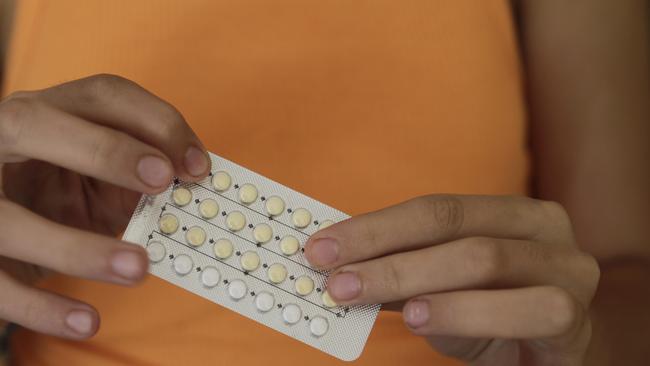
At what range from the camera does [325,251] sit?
0.43 meters

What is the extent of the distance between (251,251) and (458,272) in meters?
0.15

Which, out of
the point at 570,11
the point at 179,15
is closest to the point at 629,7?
the point at 570,11

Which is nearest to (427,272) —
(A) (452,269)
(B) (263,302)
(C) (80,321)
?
(A) (452,269)

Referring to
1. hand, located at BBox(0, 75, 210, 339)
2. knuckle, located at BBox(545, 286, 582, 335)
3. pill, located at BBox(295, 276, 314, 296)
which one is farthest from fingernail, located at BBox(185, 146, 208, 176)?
knuckle, located at BBox(545, 286, 582, 335)

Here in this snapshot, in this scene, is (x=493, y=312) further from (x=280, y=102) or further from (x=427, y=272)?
(x=280, y=102)

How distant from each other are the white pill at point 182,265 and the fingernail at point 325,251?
9cm

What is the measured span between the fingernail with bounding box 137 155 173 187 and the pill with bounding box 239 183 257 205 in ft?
0.24

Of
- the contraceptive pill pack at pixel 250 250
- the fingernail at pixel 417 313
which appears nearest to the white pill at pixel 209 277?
the contraceptive pill pack at pixel 250 250

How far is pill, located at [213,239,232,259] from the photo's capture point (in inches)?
18.3

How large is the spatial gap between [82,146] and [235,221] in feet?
0.41

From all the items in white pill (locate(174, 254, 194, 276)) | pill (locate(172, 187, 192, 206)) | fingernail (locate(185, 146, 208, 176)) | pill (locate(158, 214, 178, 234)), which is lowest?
white pill (locate(174, 254, 194, 276))

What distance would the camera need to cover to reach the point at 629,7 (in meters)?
0.70

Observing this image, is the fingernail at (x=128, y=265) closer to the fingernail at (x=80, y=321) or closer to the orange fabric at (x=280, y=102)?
the fingernail at (x=80, y=321)

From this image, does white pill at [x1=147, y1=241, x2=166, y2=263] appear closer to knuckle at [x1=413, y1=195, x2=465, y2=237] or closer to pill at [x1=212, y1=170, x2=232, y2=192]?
pill at [x1=212, y1=170, x2=232, y2=192]
